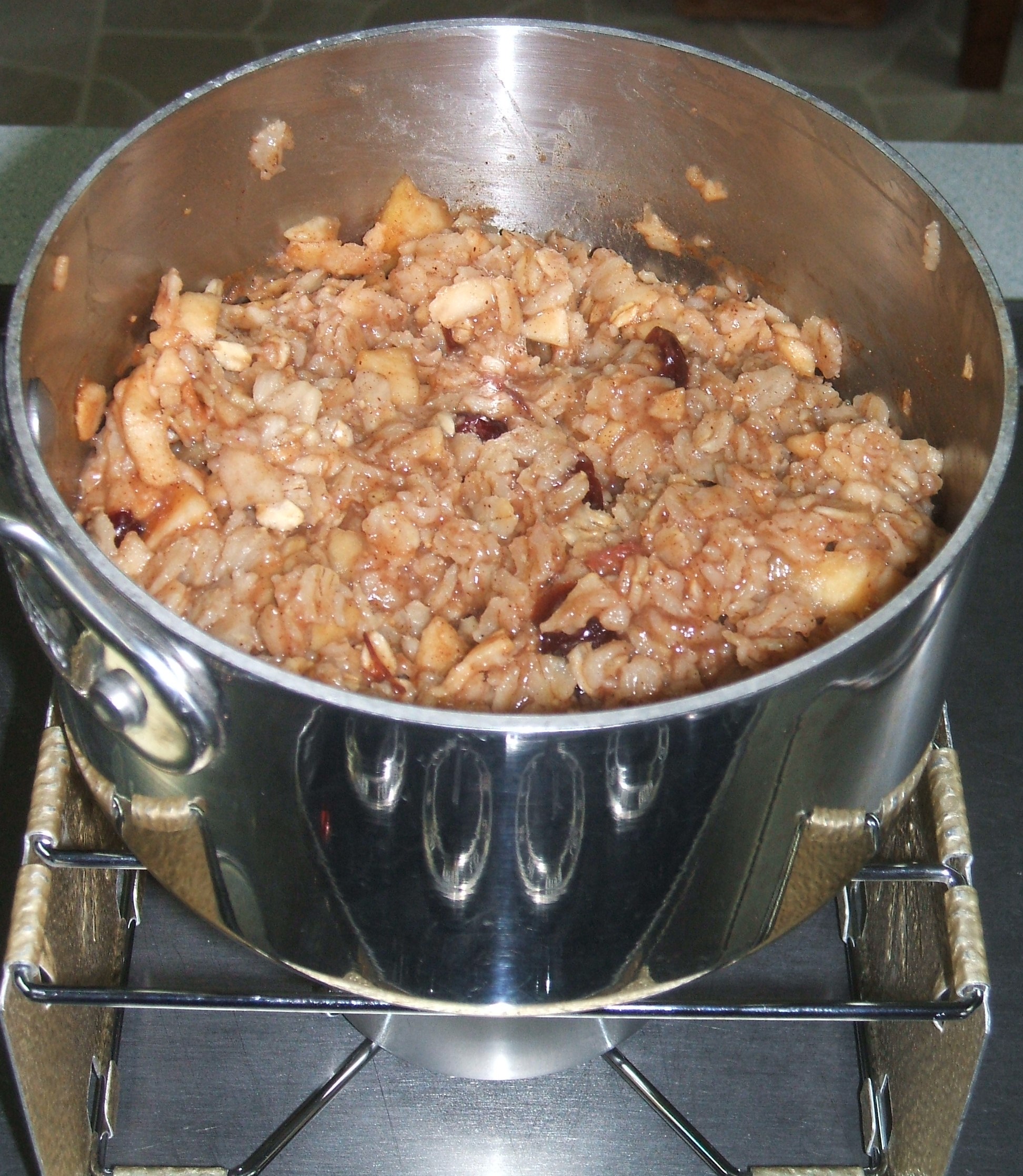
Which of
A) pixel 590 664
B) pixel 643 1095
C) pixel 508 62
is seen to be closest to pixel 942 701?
pixel 590 664

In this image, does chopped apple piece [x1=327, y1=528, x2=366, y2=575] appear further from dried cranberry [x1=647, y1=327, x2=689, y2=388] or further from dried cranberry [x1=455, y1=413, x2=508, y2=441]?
dried cranberry [x1=647, y1=327, x2=689, y2=388]

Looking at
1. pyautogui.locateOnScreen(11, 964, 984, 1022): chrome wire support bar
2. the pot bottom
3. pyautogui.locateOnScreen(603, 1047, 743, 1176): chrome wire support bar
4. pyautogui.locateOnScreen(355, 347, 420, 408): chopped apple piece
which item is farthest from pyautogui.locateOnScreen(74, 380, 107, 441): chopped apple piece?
pyautogui.locateOnScreen(603, 1047, 743, 1176): chrome wire support bar

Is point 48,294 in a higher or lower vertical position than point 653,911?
higher

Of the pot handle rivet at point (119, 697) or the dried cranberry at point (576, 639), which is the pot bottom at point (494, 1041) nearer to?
the dried cranberry at point (576, 639)

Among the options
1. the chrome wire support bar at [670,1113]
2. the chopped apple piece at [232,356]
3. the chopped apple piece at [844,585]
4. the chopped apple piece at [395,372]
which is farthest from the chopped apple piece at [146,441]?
the chrome wire support bar at [670,1113]

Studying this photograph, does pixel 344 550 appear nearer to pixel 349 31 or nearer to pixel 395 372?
pixel 395 372

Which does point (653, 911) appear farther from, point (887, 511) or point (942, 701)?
point (887, 511)
